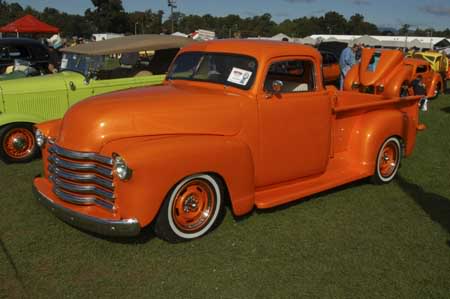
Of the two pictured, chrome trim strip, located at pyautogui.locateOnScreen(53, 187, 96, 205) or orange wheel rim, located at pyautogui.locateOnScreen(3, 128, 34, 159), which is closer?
chrome trim strip, located at pyautogui.locateOnScreen(53, 187, 96, 205)

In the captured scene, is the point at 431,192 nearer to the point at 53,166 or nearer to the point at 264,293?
the point at 264,293

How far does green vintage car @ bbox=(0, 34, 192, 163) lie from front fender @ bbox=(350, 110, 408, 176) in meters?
3.78

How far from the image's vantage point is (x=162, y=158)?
381 centimetres

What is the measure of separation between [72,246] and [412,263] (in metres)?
3.10

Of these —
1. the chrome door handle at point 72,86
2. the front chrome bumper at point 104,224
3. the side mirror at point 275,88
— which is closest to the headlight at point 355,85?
the chrome door handle at point 72,86

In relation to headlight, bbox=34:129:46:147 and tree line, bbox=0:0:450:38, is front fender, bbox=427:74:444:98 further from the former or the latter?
tree line, bbox=0:0:450:38

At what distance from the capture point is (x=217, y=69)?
5031mm

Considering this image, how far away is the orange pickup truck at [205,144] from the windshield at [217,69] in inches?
0.5

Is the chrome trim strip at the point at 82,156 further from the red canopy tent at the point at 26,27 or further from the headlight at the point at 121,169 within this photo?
the red canopy tent at the point at 26,27

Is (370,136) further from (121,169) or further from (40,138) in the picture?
(40,138)

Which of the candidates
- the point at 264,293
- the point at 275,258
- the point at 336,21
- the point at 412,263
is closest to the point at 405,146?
the point at 412,263

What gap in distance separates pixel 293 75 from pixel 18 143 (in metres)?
4.42

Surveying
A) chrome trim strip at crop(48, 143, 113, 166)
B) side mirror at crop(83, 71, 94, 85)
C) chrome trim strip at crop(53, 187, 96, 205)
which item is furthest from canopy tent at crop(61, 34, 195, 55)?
chrome trim strip at crop(53, 187, 96, 205)

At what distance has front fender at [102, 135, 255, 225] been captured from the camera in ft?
12.3
